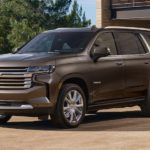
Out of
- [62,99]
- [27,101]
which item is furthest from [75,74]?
[27,101]

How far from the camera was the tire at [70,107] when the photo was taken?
38.6ft

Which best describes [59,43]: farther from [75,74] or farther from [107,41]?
[75,74]

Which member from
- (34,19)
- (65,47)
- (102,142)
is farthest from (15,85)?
(34,19)

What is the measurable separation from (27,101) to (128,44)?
2.85 metres

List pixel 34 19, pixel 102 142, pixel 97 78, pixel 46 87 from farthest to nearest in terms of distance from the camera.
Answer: pixel 34 19
pixel 97 78
pixel 46 87
pixel 102 142

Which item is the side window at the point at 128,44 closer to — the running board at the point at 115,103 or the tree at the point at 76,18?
the running board at the point at 115,103

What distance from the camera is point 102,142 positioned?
10.2 meters

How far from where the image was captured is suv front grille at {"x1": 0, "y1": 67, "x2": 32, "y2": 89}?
11625mm

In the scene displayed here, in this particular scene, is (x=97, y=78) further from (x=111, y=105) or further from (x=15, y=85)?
(x=15, y=85)

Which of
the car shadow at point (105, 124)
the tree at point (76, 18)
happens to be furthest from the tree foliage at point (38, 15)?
the car shadow at point (105, 124)

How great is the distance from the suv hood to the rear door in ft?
5.69

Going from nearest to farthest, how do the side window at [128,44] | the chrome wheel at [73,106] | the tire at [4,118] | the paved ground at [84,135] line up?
the paved ground at [84,135]
the chrome wheel at [73,106]
the tire at [4,118]
the side window at [128,44]

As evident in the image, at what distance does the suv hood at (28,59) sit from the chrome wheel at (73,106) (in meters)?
0.70

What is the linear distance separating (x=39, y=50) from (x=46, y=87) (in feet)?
4.45
